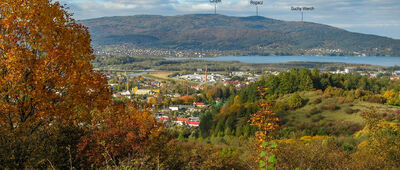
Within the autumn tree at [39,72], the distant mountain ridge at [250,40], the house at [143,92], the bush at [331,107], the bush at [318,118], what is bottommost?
the house at [143,92]

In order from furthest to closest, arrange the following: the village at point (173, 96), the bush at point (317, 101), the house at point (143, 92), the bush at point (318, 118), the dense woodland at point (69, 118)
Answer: the house at point (143, 92), the village at point (173, 96), the bush at point (317, 101), the bush at point (318, 118), the dense woodland at point (69, 118)

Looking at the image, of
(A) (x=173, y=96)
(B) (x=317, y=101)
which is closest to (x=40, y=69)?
(B) (x=317, y=101)

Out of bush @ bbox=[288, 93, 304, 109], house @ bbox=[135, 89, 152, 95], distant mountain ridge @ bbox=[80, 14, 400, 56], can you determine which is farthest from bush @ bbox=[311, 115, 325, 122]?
distant mountain ridge @ bbox=[80, 14, 400, 56]

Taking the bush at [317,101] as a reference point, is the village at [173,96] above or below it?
below

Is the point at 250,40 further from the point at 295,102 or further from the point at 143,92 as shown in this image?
the point at 295,102

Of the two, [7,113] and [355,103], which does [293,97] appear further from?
[7,113]

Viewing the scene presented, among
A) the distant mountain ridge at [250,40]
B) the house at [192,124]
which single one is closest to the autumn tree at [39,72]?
the house at [192,124]

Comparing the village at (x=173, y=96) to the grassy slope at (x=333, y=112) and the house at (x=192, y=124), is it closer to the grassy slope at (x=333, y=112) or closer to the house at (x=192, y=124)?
the house at (x=192, y=124)

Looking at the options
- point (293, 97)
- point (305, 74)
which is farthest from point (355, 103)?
point (305, 74)
